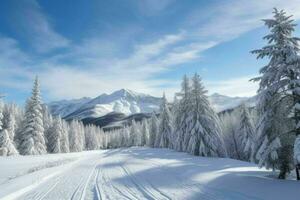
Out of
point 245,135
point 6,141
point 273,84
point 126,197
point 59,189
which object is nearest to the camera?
point 126,197

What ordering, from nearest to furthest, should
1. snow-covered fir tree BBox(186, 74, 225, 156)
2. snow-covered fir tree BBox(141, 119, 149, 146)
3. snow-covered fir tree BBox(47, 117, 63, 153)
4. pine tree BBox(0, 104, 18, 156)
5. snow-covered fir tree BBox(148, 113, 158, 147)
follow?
snow-covered fir tree BBox(186, 74, 225, 156) < pine tree BBox(0, 104, 18, 156) < snow-covered fir tree BBox(47, 117, 63, 153) < snow-covered fir tree BBox(148, 113, 158, 147) < snow-covered fir tree BBox(141, 119, 149, 146)

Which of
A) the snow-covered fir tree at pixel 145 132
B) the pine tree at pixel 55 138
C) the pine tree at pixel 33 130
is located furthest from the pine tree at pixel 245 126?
Result: the snow-covered fir tree at pixel 145 132

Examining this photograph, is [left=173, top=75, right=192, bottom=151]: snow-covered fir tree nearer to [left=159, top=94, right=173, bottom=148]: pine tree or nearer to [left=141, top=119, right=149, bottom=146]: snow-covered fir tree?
[left=159, top=94, right=173, bottom=148]: pine tree

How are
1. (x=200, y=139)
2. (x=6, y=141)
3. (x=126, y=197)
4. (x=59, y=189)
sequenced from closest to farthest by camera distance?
1. (x=126, y=197)
2. (x=59, y=189)
3. (x=200, y=139)
4. (x=6, y=141)

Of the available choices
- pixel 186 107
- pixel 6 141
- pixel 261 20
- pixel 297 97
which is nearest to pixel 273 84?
pixel 297 97

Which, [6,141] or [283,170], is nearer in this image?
[283,170]

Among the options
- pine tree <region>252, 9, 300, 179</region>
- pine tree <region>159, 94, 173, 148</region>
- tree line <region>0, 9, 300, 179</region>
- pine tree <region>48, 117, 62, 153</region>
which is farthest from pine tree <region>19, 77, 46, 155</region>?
pine tree <region>252, 9, 300, 179</region>

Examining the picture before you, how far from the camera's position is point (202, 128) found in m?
42.8

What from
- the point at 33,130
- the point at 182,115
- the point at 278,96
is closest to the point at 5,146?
the point at 33,130

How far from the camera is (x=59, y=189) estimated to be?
55.3ft

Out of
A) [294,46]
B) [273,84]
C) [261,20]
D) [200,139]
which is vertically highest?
[261,20]

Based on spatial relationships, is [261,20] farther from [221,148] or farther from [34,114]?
[34,114]

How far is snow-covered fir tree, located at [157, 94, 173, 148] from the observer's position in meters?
70.4

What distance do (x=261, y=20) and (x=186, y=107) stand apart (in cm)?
3515
